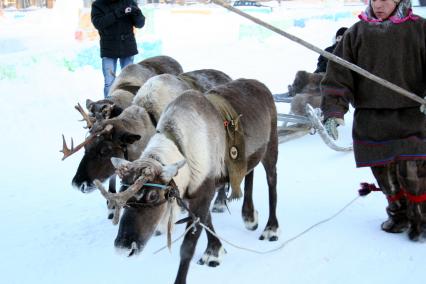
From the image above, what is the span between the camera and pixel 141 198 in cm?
280

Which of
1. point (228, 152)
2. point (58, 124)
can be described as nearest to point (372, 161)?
point (228, 152)

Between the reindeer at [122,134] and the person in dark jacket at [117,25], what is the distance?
224cm

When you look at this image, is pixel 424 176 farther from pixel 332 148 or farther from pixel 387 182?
pixel 332 148

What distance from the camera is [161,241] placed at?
4.03 metres

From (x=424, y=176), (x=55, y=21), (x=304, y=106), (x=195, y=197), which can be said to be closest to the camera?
(x=195, y=197)

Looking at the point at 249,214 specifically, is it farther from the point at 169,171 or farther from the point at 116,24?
the point at 116,24

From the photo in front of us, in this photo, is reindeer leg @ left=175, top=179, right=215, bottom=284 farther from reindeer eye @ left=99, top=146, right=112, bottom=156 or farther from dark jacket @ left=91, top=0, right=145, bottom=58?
dark jacket @ left=91, top=0, right=145, bottom=58

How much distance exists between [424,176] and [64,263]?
2590 mm

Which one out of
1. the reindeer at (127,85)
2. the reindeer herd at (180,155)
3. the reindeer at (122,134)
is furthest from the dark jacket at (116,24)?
the reindeer at (122,134)

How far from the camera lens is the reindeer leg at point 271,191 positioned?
4035 mm

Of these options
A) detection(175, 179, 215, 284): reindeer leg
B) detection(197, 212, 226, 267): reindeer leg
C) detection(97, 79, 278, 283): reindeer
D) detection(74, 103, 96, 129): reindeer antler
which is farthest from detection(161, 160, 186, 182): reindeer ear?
detection(74, 103, 96, 129): reindeer antler

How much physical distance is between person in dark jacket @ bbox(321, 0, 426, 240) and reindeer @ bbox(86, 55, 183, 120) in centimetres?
181

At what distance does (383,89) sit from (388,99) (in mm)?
77

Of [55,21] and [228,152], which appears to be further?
[55,21]
